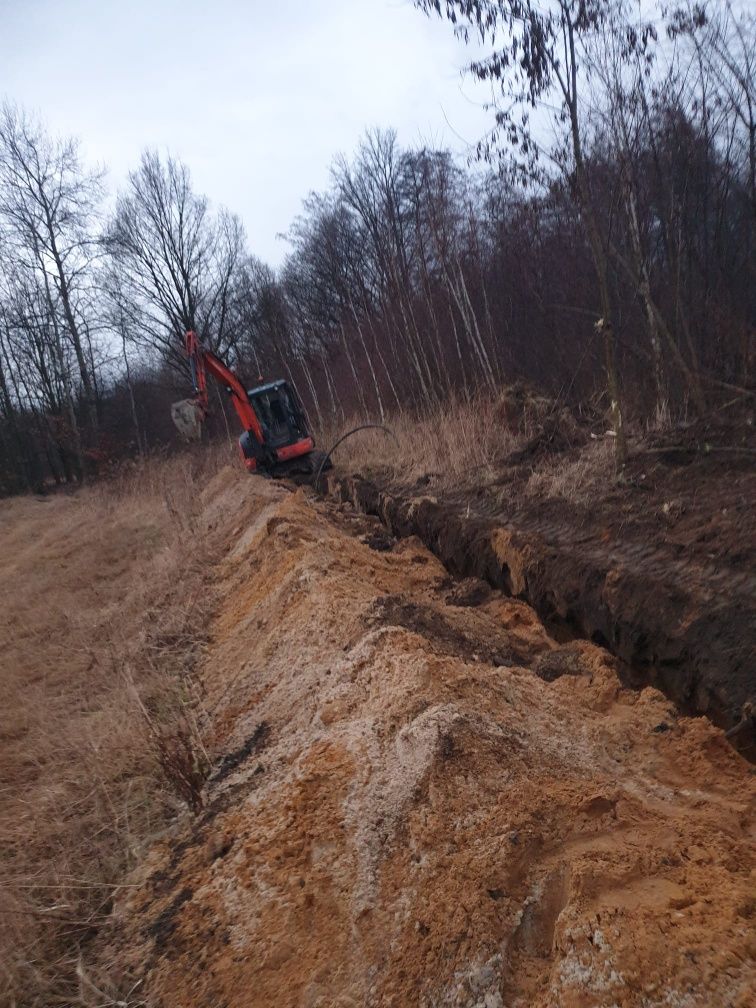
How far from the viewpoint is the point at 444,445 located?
36.2ft

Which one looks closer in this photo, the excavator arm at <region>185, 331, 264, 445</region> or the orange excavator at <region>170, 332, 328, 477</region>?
the excavator arm at <region>185, 331, 264, 445</region>

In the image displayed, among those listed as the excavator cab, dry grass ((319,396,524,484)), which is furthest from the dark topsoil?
the excavator cab

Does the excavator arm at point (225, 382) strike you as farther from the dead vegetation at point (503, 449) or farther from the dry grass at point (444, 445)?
the dead vegetation at point (503, 449)

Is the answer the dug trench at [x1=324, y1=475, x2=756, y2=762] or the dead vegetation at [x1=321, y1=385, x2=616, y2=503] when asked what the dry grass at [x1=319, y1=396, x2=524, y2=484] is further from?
the dug trench at [x1=324, y1=475, x2=756, y2=762]

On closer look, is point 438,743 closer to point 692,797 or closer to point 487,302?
point 692,797

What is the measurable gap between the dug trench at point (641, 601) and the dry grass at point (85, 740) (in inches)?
114

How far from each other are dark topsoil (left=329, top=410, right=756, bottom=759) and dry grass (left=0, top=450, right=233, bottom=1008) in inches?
116

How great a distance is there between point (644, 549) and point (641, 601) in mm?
824

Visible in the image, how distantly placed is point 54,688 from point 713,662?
5072 mm

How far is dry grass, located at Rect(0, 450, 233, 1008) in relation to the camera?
2.86 meters

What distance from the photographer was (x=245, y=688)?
467cm

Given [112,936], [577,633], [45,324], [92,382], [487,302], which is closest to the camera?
[112,936]

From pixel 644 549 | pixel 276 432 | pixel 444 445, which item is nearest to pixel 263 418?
pixel 276 432

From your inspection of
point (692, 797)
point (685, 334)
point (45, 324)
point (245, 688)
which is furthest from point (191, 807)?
point (45, 324)
